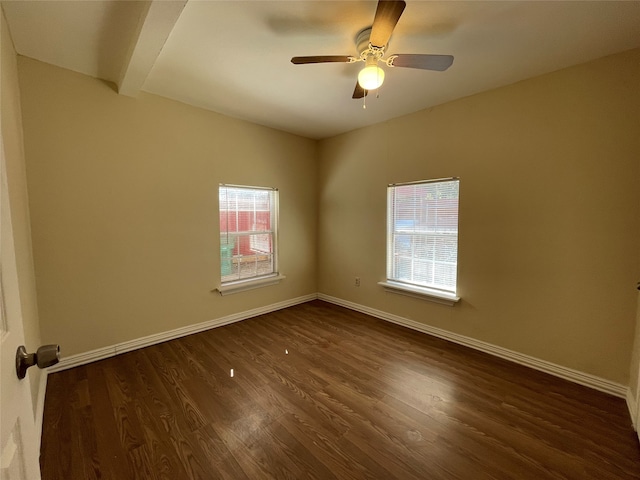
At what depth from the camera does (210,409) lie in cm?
191

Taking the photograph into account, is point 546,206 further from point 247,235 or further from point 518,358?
point 247,235

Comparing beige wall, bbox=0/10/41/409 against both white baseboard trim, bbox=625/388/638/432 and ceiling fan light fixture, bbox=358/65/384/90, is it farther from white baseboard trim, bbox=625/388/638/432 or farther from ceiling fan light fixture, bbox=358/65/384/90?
white baseboard trim, bbox=625/388/638/432

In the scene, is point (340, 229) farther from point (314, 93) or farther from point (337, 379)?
point (337, 379)

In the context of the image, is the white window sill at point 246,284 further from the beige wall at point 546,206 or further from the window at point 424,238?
the beige wall at point 546,206

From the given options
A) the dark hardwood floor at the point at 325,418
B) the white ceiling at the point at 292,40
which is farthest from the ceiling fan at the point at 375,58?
the dark hardwood floor at the point at 325,418

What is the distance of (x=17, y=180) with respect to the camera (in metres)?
1.76

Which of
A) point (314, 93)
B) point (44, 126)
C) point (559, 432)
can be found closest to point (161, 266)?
point (44, 126)

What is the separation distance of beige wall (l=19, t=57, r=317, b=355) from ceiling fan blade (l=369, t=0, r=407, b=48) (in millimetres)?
2277

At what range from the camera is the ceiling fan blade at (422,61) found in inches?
67.5

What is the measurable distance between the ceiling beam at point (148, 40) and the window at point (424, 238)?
8.64ft

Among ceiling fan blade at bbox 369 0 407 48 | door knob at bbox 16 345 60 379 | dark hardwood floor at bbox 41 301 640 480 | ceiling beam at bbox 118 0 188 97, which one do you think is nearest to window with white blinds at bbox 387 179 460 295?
dark hardwood floor at bbox 41 301 640 480

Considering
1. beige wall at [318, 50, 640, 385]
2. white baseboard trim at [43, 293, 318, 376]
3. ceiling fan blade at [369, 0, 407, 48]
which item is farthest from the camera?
white baseboard trim at [43, 293, 318, 376]

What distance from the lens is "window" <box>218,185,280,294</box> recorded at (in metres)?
3.46

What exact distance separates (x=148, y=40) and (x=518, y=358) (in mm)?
3920
